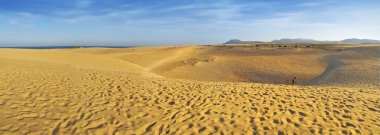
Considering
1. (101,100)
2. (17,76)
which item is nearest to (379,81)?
(101,100)

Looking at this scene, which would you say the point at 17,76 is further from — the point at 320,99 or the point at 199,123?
the point at 320,99

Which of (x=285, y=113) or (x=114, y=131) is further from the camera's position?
(x=285, y=113)

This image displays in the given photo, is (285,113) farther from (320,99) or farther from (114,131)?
(114,131)

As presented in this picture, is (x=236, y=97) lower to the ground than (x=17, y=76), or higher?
lower

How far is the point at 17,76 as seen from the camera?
445 inches

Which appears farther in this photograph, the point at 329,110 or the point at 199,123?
the point at 329,110

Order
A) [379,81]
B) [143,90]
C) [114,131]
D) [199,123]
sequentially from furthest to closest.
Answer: [379,81] → [143,90] → [199,123] → [114,131]

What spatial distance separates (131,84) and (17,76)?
5423mm

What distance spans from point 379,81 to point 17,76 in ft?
72.8

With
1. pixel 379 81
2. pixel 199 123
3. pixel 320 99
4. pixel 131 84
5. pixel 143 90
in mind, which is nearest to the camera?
pixel 199 123

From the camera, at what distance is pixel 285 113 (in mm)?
7871

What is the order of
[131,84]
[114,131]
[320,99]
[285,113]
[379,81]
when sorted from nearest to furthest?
[114,131] < [285,113] < [320,99] < [131,84] < [379,81]

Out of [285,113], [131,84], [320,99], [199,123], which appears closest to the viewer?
[199,123]

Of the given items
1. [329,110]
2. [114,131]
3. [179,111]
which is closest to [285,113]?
[329,110]
